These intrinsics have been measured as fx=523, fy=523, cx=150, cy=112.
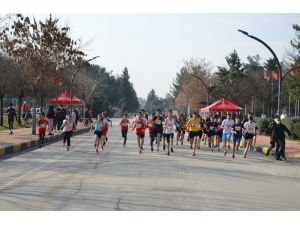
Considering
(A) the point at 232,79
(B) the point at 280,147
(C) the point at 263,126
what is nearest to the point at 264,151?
(B) the point at 280,147

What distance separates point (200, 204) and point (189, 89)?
73.7 meters

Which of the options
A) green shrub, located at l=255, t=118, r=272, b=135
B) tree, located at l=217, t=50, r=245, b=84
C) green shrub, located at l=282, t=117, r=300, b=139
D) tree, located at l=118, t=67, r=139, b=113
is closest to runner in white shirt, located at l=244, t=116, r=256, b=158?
green shrub, located at l=282, t=117, r=300, b=139

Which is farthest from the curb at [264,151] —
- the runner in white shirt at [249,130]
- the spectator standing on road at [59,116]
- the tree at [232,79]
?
the tree at [232,79]

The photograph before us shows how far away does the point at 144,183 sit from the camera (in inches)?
457

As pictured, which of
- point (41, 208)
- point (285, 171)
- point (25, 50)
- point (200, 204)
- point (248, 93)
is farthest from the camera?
point (248, 93)

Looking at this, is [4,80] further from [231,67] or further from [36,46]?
[231,67]

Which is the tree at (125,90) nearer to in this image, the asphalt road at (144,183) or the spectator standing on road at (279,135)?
the spectator standing on road at (279,135)

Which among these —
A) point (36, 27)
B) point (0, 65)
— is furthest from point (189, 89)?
point (36, 27)

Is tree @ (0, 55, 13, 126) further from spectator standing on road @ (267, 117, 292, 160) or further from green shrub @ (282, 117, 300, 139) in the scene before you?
spectator standing on road @ (267, 117, 292, 160)

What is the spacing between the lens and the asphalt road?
29.5 feet

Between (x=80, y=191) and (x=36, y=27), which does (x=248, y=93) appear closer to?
(x=36, y=27)

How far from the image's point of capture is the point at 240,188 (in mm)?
11289

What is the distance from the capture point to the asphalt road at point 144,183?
899 cm

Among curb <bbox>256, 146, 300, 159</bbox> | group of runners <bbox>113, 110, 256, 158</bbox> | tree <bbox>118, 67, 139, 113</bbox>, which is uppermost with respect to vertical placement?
tree <bbox>118, 67, 139, 113</bbox>
